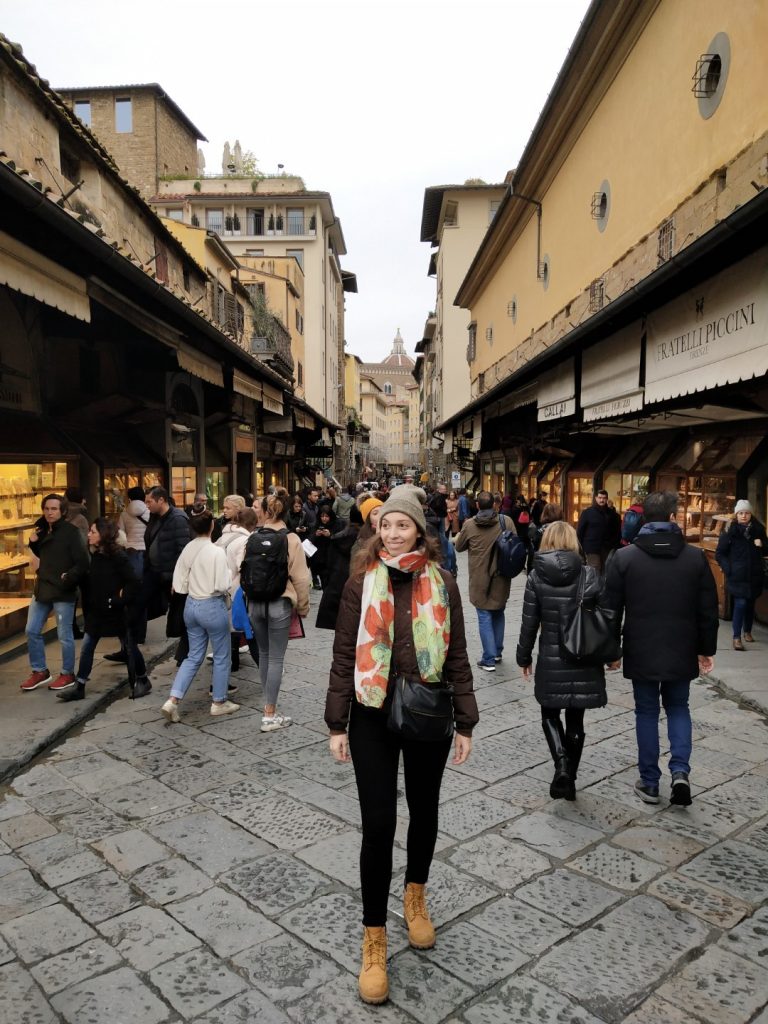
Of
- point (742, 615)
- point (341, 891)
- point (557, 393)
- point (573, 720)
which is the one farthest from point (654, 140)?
point (341, 891)

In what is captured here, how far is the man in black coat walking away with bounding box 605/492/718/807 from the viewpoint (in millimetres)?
3945

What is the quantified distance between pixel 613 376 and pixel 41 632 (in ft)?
21.1

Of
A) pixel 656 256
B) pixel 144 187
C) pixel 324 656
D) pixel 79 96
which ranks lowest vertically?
pixel 324 656

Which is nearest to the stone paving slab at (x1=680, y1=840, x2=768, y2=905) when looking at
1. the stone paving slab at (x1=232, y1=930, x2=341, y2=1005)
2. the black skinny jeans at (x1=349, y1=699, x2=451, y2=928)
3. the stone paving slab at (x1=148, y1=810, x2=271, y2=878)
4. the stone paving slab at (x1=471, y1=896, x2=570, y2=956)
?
the stone paving slab at (x1=471, y1=896, x2=570, y2=956)

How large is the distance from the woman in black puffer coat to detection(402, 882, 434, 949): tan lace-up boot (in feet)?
4.96

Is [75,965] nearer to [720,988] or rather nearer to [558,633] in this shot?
[720,988]

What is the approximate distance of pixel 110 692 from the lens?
6184mm

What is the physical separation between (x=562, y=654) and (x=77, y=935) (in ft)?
8.96

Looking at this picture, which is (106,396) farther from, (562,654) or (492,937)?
(492,937)

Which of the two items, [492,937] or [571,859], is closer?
[492,937]

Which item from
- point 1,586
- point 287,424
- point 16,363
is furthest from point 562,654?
point 287,424

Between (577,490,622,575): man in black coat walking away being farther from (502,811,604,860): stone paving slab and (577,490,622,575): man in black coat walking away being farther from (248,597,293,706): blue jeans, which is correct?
(502,811,604,860): stone paving slab

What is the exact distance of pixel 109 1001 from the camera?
98.4 inches

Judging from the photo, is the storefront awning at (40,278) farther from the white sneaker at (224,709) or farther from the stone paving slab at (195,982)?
the stone paving slab at (195,982)
